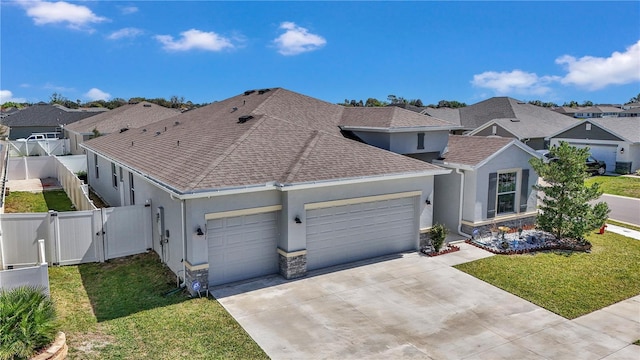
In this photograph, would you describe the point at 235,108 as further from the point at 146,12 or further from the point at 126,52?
the point at 126,52

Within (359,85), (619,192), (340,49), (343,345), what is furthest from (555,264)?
(359,85)

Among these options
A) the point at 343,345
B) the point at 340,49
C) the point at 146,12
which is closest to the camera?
the point at 343,345

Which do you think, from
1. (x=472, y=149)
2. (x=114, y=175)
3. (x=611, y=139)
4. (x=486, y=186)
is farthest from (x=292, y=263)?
(x=611, y=139)

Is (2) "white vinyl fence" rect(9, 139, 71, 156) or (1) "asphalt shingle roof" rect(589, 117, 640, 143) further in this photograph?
(2) "white vinyl fence" rect(9, 139, 71, 156)

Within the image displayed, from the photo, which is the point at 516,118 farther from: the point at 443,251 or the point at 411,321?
the point at 411,321

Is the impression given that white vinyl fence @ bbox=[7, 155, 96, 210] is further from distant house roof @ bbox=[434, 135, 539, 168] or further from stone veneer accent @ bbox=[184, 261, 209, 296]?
distant house roof @ bbox=[434, 135, 539, 168]

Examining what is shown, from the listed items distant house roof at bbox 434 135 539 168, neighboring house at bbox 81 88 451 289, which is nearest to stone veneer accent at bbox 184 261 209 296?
neighboring house at bbox 81 88 451 289
